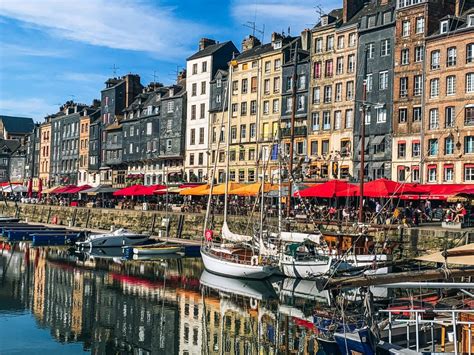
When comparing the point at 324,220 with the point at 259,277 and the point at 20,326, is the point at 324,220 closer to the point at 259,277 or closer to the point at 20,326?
the point at 259,277

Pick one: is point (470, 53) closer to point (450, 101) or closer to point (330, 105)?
point (450, 101)

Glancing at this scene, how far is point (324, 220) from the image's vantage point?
44.1 meters

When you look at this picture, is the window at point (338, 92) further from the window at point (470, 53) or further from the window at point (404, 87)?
the window at point (470, 53)

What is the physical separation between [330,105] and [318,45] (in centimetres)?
635

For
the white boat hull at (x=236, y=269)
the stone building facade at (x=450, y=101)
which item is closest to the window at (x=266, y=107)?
the stone building facade at (x=450, y=101)

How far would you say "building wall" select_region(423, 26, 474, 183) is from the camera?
48219 millimetres

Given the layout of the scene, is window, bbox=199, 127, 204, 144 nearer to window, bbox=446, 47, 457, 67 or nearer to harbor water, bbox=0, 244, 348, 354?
window, bbox=446, 47, 457, 67

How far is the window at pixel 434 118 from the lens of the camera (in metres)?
50.7

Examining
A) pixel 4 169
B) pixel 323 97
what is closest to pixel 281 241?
pixel 323 97

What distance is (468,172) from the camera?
157ft

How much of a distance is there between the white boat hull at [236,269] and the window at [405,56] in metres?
25.5

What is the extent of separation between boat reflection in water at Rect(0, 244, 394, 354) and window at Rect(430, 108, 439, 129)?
70.7 feet

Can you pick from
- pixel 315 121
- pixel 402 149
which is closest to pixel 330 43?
pixel 315 121

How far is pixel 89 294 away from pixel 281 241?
1169 cm
